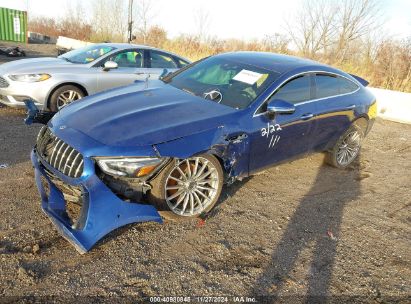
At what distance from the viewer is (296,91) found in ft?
14.9

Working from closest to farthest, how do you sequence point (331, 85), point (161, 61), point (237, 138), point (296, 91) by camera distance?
point (237, 138) → point (296, 91) → point (331, 85) → point (161, 61)

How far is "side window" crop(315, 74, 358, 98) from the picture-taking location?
4871mm

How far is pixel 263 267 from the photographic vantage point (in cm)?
312

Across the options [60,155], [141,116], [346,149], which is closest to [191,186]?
[141,116]

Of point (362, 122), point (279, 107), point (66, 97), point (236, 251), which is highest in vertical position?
point (279, 107)

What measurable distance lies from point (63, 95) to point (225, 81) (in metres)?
3.57

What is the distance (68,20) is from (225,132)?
43279 millimetres

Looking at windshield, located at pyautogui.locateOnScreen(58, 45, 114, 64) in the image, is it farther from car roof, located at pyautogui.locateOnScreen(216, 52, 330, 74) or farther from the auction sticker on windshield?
the auction sticker on windshield

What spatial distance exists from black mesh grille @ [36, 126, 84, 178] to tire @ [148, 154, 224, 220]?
672mm

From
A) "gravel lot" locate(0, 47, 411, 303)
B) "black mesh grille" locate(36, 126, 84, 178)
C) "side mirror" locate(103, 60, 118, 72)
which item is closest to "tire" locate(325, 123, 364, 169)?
"gravel lot" locate(0, 47, 411, 303)

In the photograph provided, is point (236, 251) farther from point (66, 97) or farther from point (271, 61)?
point (66, 97)

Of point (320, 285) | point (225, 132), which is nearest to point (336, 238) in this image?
point (320, 285)

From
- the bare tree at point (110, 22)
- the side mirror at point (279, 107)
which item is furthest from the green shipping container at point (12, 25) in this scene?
the side mirror at point (279, 107)

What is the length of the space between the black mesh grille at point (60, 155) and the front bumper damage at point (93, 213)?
0.09 meters
